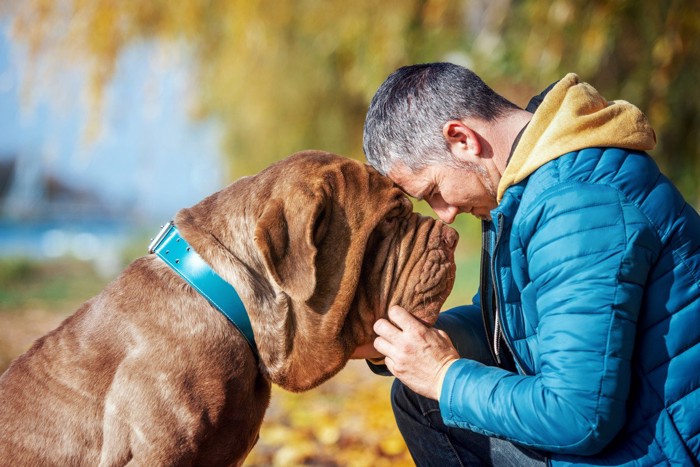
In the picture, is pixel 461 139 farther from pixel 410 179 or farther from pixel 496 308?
pixel 496 308

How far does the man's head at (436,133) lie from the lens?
255 cm

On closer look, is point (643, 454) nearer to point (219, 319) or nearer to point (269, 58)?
point (219, 319)

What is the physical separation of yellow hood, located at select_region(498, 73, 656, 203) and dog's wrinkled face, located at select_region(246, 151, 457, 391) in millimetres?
376

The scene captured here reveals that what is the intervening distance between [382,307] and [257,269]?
441 mm

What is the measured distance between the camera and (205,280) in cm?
243

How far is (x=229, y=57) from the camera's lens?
8094 mm

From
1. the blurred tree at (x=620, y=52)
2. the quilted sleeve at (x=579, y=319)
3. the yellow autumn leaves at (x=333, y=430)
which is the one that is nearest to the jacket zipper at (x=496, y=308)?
the quilted sleeve at (x=579, y=319)

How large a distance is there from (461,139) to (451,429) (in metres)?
1.03

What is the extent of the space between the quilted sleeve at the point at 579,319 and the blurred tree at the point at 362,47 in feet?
15.9

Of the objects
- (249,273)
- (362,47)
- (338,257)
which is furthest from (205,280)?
(362,47)

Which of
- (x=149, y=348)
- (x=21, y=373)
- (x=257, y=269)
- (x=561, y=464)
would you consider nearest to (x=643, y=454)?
(x=561, y=464)

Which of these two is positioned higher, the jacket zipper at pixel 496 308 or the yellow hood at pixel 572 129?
the yellow hood at pixel 572 129

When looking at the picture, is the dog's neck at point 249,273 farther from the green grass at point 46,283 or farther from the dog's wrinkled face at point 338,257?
the green grass at point 46,283

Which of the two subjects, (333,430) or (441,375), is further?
(333,430)
